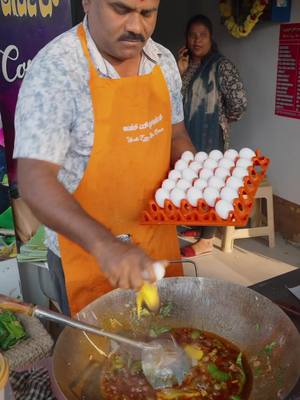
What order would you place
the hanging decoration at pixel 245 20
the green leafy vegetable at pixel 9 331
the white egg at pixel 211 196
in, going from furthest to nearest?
1. the hanging decoration at pixel 245 20
2. the green leafy vegetable at pixel 9 331
3. the white egg at pixel 211 196

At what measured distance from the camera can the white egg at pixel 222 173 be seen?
1320mm

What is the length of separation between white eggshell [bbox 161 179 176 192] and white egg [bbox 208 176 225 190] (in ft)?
0.34

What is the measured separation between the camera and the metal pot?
36.0 inches

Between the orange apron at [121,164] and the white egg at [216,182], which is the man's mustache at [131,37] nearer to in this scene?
the orange apron at [121,164]

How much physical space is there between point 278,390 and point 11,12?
184 cm

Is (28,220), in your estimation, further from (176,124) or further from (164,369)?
(164,369)

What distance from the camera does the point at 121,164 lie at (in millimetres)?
1224

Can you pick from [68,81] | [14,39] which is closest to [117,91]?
[68,81]

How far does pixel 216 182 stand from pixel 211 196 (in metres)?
0.07

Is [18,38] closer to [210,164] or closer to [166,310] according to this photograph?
[210,164]

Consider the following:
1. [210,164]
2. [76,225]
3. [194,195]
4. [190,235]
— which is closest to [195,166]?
[210,164]

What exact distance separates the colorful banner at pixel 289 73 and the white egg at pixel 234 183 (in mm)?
2097

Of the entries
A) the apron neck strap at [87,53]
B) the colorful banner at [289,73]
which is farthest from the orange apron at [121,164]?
the colorful banner at [289,73]

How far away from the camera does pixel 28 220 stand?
223 centimetres
